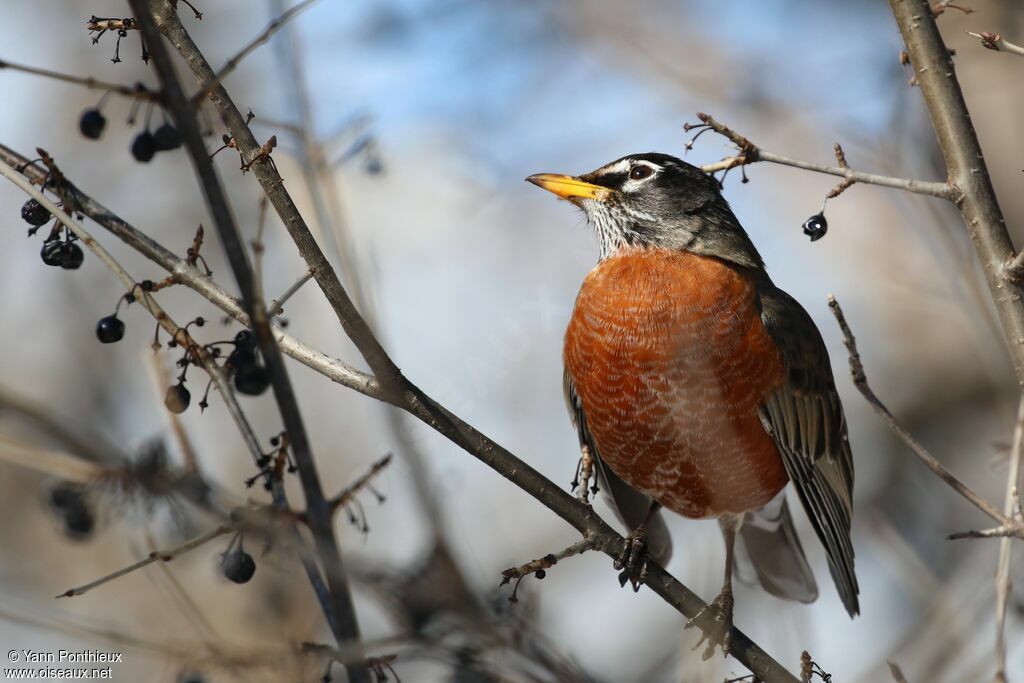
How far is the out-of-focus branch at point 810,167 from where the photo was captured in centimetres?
278

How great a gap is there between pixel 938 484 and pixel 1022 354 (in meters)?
6.07

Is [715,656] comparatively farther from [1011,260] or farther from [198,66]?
[198,66]

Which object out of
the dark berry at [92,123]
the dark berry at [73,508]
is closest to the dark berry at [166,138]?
the dark berry at [92,123]

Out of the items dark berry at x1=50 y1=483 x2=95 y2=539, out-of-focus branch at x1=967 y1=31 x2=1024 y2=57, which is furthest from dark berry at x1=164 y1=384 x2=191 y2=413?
out-of-focus branch at x1=967 y1=31 x2=1024 y2=57

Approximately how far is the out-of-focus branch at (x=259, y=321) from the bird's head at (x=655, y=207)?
2.96m

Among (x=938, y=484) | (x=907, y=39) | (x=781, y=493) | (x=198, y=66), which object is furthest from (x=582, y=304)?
(x=938, y=484)

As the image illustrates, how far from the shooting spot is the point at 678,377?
4160 millimetres

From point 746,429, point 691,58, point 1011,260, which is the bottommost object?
point 746,429

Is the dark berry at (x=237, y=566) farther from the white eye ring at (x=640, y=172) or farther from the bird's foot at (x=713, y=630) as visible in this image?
the white eye ring at (x=640, y=172)

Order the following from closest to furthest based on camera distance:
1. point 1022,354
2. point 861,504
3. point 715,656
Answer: point 1022,354, point 715,656, point 861,504

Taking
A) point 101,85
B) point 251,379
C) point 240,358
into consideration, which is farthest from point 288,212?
point 251,379

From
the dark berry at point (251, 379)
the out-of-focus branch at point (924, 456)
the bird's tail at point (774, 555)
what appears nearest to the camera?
the out-of-focus branch at point (924, 456)

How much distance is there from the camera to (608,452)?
14.8ft

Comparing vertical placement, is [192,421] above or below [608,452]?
above
